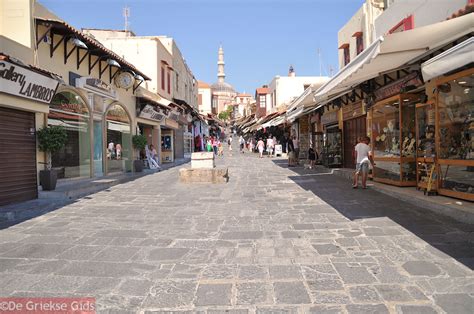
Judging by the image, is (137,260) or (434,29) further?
(434,29)

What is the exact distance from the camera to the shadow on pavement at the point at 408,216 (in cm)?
459

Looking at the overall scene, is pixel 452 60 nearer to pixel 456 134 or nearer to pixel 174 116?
pixel 456 134

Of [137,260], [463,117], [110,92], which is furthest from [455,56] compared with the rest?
[110,92]

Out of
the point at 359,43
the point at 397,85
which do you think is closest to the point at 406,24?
the point at 397,85

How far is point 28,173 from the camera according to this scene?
362 inches

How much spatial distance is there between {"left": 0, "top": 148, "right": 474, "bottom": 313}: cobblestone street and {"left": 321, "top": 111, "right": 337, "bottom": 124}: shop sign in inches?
386

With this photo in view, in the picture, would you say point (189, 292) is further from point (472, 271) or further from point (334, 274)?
point (472, 271)

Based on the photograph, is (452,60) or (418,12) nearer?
(452,60)

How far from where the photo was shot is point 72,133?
12.3 meters

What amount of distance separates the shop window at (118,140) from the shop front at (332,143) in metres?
9.43

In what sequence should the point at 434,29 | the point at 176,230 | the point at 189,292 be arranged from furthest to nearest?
the point at 434,29 < the point at 176,230 < the point at 189,292

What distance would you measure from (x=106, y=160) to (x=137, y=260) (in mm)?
11206

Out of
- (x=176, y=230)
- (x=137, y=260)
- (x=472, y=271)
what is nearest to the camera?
(x=472, y=271)

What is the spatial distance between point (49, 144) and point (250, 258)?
763 centimetres
